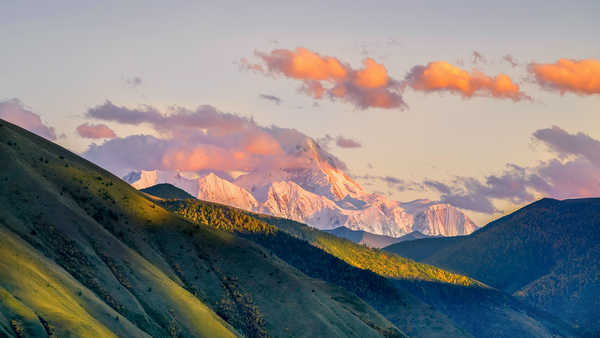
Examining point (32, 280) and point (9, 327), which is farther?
point (32, 280)

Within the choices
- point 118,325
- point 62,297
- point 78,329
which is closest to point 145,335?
point 118,325

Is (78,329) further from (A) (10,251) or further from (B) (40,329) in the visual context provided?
(A) (10,251)

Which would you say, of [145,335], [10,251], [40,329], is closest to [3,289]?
[40,329]

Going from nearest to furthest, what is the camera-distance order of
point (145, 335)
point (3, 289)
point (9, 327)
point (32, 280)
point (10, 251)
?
point (9, 327), point (3, 289), point (32, 280), point (10, 251), point (145, 335)

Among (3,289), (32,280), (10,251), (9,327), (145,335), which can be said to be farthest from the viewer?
(145,335)

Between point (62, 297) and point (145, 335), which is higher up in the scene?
point (62, 297)

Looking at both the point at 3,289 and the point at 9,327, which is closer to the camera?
the point at 9,327

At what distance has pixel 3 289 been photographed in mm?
148750

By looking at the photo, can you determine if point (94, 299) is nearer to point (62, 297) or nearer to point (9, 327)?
point (62, 297)

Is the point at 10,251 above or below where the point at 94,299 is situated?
above

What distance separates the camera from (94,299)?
7279 inches

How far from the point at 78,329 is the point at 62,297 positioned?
18.8 meters

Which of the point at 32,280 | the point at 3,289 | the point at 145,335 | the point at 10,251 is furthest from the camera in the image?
the point at 145,335

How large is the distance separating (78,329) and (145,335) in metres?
42.9
